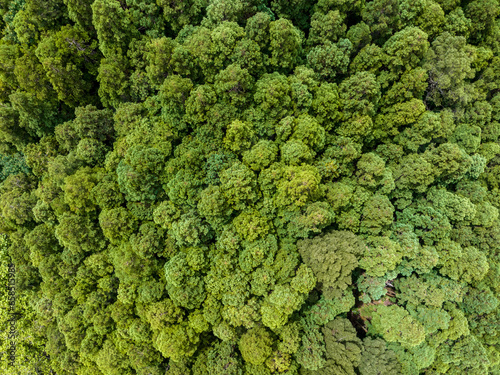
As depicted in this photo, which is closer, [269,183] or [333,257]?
[333,257]

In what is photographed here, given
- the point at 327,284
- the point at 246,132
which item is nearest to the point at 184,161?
the point at 246,132

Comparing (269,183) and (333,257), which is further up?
(269,183)

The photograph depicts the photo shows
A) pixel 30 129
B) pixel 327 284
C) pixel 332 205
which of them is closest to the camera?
pixel 327 284

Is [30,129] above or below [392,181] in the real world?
above

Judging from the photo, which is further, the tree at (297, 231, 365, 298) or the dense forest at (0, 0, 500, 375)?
the dense forest at (0, 0, 500, 375)

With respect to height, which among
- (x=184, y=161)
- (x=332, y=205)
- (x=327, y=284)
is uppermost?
(x=184, y=161)

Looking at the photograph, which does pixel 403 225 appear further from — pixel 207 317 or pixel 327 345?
pixel 207 317

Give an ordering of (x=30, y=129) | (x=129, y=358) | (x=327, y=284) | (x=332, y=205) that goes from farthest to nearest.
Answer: (x=30, y=129) → (x=129, y=358) → (x=332, y=205) → (x=327, y=284)

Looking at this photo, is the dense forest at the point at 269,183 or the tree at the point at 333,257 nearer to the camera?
the tree at the point at 333,257
